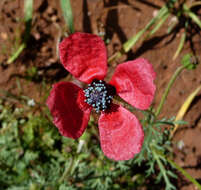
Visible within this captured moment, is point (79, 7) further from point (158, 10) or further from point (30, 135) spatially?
point (30, 135)

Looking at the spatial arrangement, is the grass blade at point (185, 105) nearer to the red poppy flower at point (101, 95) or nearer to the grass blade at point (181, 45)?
the grass blade at point (181, 45)

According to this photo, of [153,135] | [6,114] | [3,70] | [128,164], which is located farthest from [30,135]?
[153,135]

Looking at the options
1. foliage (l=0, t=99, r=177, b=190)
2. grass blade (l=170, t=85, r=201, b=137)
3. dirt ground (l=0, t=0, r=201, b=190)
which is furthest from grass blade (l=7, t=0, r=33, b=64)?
grass blade (l=170, t=85, r=201, b=137)

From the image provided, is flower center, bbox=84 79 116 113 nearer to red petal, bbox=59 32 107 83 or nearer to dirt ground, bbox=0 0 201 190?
red petal, bbox=59 32 107 83

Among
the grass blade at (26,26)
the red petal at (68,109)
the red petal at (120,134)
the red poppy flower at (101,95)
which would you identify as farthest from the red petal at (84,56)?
the grass blade at (26,26)

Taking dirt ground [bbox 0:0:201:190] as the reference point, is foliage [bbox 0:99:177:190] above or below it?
below

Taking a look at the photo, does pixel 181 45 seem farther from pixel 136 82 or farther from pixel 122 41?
pixel 136 82

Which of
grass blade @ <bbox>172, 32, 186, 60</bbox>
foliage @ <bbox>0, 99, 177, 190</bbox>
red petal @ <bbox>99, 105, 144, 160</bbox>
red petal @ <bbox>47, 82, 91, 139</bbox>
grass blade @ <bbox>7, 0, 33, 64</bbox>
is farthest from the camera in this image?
grass blade @ <bbox>172, 32, 186, 60</bbox>
